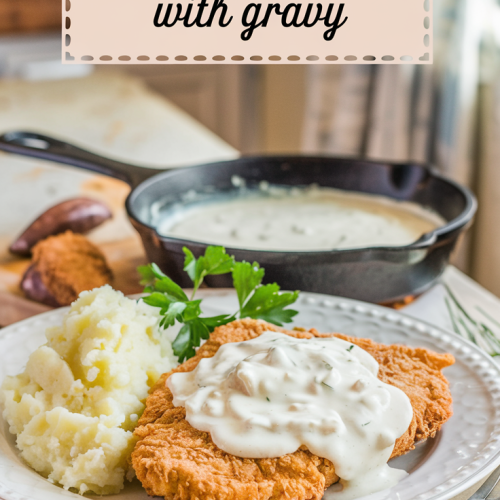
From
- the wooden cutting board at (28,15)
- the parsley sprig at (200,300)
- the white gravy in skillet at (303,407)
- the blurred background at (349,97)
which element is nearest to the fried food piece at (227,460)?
the white gravy in skillet at (303,407)

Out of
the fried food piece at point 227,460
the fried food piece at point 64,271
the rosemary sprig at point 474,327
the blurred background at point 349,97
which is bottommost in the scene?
the blurred background at point 349,97

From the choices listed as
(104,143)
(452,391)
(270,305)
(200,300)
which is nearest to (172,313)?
(200,300)

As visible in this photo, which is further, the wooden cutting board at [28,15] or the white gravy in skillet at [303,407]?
the wooden cutting board at [28,15]

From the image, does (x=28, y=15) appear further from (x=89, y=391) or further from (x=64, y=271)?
(x=89, y=391)

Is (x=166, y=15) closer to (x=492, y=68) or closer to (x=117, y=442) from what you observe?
(x=492, y=68)

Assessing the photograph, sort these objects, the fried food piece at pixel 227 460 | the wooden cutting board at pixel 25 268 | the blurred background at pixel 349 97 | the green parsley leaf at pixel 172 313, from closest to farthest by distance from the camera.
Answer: the fried food piece at pixel 227 460
the green parsley leaf at pixel 172 313
the wooden cutting board at pixel 25 268
the blurred background at pixel 349 97

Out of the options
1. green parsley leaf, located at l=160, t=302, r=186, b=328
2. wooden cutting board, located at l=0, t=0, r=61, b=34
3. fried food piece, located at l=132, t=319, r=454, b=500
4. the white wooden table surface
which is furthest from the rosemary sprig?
wooden cutting board, located at l=0, t=0, r=61, b=34

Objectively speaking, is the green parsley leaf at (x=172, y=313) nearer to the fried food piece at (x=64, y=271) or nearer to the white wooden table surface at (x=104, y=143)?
the fried food piece at (x=64, y=271)
